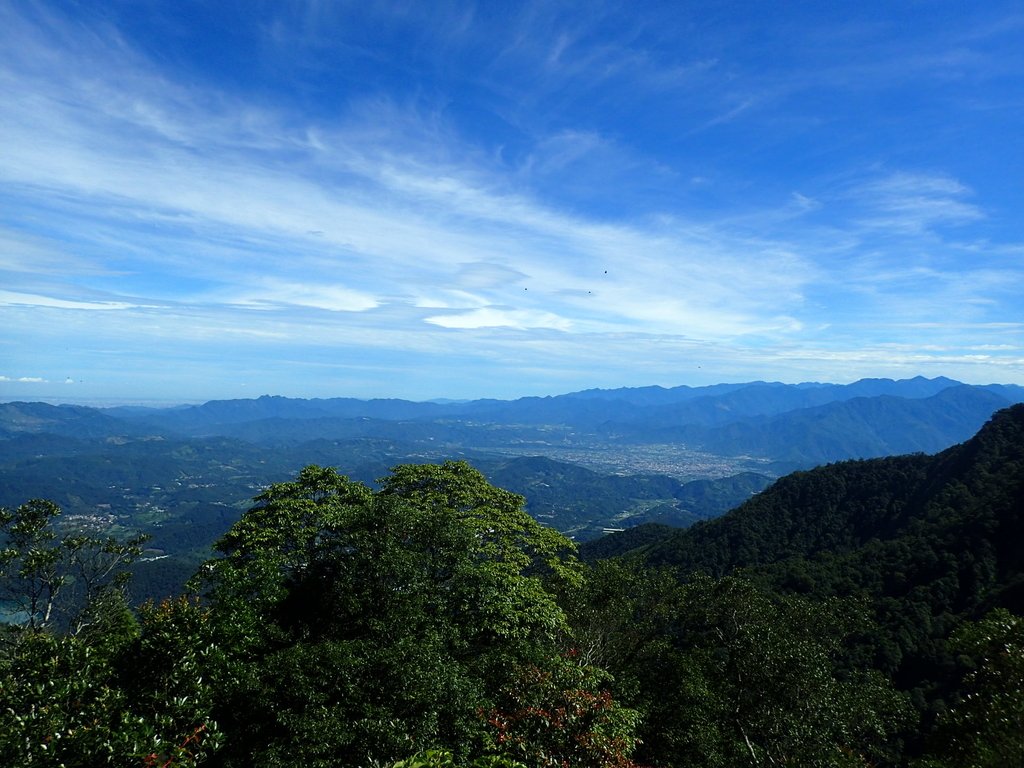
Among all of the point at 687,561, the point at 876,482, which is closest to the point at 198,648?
the point at 687,561

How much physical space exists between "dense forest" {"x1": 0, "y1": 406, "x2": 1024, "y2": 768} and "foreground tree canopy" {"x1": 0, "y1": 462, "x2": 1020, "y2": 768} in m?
0.07

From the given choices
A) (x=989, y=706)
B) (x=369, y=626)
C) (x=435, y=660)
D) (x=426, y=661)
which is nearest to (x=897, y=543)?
(x=989, y=706)

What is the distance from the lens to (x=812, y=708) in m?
19.3

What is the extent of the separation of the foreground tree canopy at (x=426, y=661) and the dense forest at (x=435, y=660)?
0.07 m

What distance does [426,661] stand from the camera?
12680 mm

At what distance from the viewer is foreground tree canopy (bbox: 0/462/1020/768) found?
384 inches

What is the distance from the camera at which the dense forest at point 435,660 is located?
10.1 metres

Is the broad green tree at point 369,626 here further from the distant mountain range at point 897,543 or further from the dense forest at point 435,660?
the distant mountain range at point 897,543

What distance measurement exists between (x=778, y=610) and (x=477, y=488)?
16.9 metres

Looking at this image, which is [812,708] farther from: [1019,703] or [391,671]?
[391,671]

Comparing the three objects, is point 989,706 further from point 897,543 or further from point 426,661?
point 897,543

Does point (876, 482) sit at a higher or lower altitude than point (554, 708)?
lower

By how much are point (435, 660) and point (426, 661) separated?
233 mm

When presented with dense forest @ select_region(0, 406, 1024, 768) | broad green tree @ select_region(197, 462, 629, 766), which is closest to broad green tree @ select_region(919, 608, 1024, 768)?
dense forest @ select_region(0, 406, 1024, 768)
